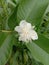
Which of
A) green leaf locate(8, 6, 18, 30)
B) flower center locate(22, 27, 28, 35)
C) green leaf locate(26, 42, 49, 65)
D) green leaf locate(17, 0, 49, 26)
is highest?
green leaf locate(17, 0, 49, 26)

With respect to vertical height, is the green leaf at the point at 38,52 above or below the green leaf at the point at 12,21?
below

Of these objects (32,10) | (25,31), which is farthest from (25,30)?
(32,10)

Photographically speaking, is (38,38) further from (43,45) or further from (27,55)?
(27,55)

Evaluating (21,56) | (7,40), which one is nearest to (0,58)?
(7,40)

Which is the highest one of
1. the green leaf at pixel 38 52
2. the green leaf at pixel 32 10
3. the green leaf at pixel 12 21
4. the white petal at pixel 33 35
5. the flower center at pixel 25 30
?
the green leaf at pixel 32 10
